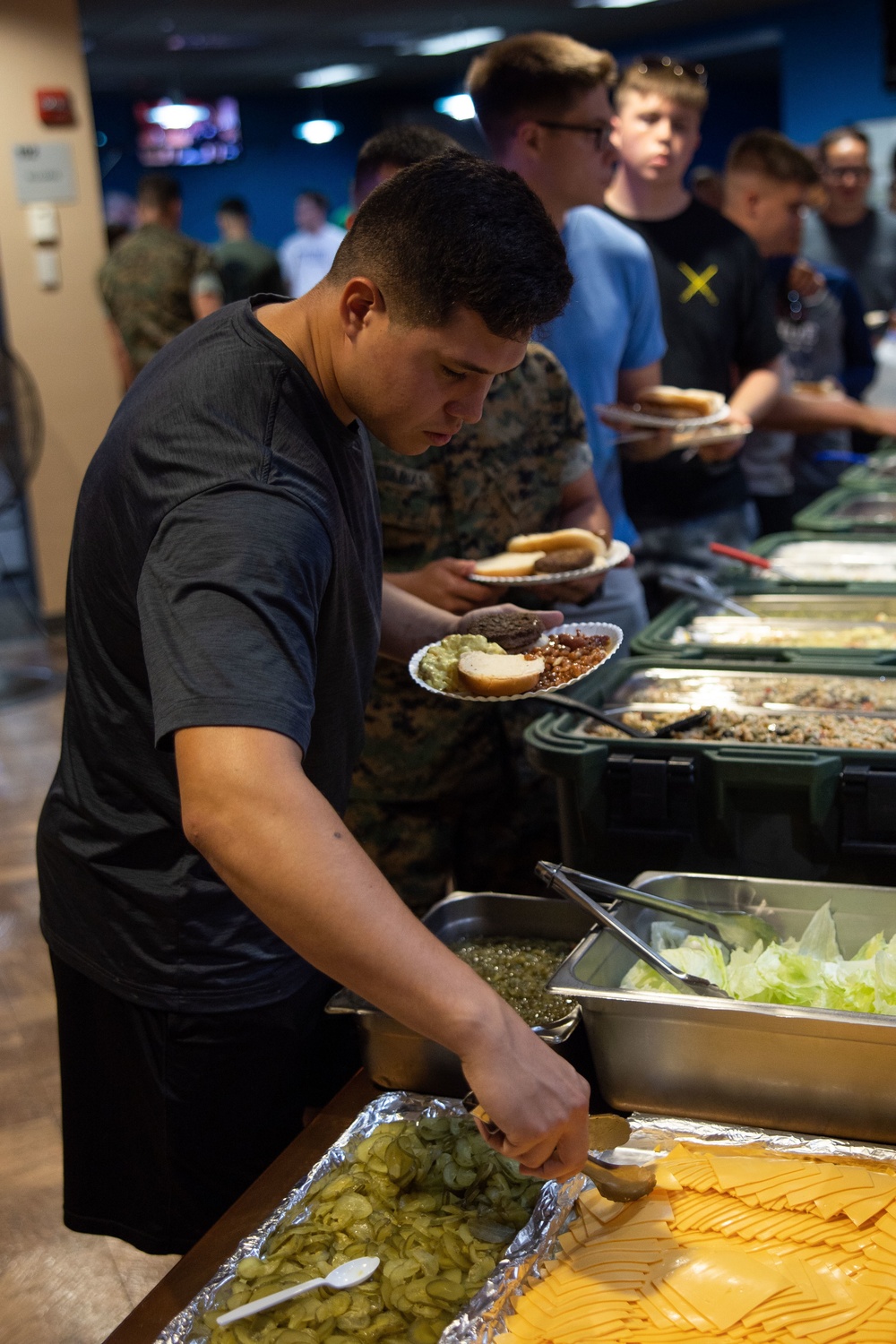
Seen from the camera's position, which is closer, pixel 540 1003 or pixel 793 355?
pixel 540 1003

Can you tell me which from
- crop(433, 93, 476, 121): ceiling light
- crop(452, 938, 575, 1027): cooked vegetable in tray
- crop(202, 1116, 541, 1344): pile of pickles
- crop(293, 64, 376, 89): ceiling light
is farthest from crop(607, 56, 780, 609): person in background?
crop(433, 93, 476, 121): ceiling light

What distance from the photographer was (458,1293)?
3.37ft

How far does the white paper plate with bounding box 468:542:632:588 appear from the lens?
1.91 meters

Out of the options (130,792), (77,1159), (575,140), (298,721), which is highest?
(575,140)

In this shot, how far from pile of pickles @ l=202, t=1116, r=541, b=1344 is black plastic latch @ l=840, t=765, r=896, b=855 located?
63 centimetres

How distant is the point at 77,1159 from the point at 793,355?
165 inches

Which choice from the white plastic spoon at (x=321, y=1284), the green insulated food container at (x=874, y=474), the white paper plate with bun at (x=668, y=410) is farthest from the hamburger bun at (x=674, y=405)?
the white plastic spoon at (x=321, y=1284)

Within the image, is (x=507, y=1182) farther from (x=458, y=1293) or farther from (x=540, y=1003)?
(x=540, y=1003)

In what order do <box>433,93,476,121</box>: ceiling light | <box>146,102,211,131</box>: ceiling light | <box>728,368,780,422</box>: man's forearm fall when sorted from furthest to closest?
<box>433,93,476,121</box>: ceiling light < <box>146,102,211,131</box>: ceiling light < <box>728,368,780,422</box>: man's forearm

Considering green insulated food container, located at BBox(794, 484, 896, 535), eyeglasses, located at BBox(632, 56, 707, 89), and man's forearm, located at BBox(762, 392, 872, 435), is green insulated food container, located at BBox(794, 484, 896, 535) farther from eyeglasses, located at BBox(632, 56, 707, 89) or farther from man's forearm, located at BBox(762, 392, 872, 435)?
eyeglasses, located at BBox(632, 56, 707, 89)

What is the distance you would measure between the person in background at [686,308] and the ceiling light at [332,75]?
11.1m

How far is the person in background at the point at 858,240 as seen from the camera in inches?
229

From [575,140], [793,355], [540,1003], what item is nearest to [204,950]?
[540,1003]

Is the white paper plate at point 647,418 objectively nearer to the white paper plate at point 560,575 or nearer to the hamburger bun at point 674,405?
the hamburger bun at point 674,405
